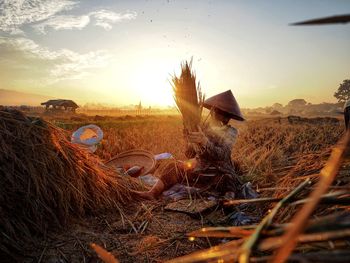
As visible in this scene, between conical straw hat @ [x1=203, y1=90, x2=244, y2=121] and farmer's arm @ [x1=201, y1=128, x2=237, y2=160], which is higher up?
conical straw hat @ [x1=203, y1=90, x2=244, y2=121]

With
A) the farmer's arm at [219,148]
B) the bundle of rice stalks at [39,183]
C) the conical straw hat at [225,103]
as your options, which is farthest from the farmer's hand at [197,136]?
the bundle of rice stalks at [39,183]

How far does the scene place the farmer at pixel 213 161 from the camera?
422cm

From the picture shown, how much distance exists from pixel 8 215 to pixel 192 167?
2.49m

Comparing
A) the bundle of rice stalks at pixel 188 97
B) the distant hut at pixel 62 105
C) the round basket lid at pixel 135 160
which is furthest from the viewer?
the distant hut at pixel 62 105

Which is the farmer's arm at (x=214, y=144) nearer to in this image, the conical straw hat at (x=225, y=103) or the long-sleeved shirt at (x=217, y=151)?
the long-sleeved shirt at (x=217, y=151)

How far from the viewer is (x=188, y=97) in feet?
12.4

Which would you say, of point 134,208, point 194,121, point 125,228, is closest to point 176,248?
point 125,228

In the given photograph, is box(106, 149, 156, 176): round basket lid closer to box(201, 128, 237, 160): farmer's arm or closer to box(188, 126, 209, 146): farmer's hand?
box(201, 128, 237, 160): farmer's arm

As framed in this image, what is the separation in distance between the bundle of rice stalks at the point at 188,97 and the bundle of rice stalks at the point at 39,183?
1142 mm

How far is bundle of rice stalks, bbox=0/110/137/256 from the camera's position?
2.59 m

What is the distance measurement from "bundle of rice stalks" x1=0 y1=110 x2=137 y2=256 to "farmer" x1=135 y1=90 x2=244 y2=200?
90 centimetres

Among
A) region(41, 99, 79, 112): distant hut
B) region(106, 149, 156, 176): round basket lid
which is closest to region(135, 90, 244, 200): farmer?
region(106, 149, 156, 176): round basket lid

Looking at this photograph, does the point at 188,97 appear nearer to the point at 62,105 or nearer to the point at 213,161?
the point at 213,161

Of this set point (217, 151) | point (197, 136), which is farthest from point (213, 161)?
point (197, 136)
